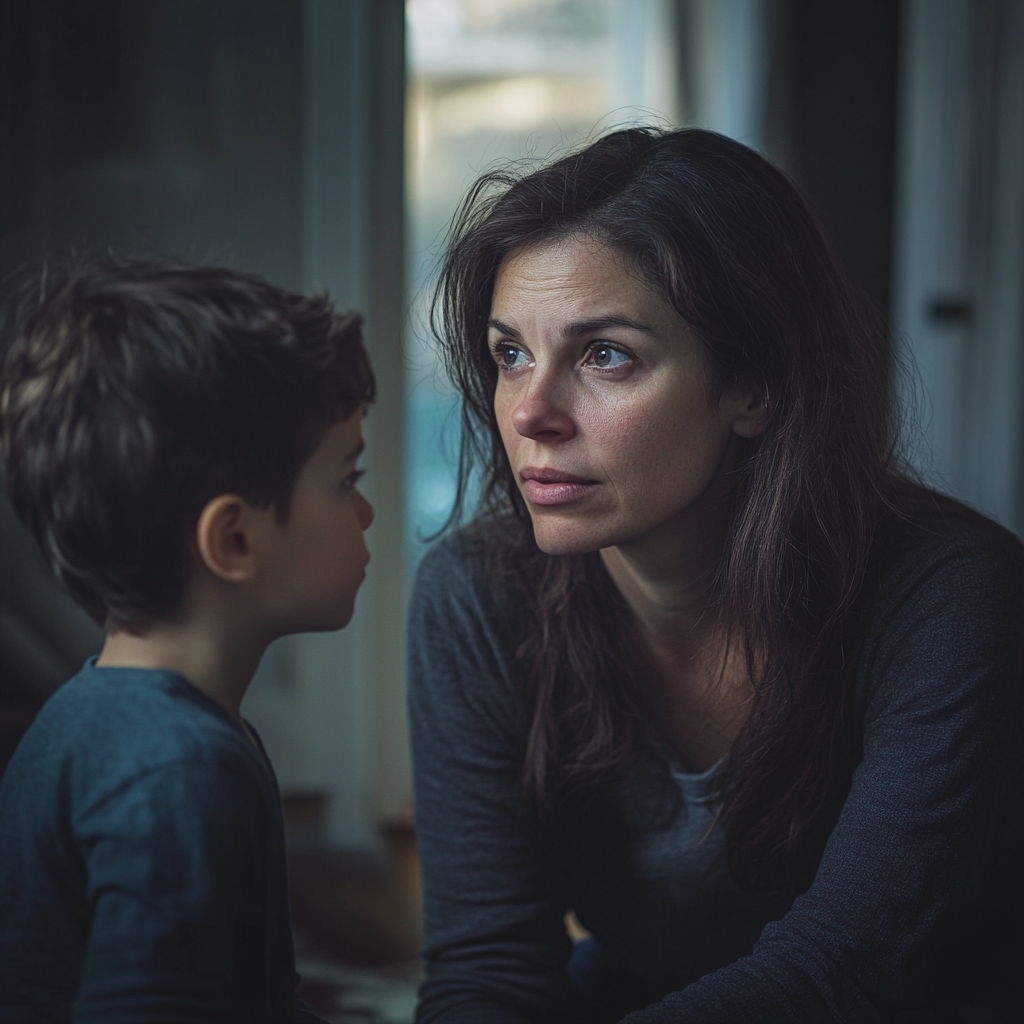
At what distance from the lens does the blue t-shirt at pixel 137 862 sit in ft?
1.76

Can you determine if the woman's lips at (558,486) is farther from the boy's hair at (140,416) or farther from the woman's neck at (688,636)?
the boy's hair at (140,416)

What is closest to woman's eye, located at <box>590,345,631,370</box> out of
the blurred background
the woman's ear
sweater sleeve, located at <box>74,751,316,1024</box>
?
the woman's ear

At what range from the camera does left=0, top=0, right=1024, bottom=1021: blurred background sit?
201cm

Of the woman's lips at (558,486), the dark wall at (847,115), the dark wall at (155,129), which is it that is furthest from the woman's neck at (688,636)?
the dark wall at (847,115)

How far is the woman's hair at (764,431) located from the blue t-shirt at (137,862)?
1.35 feet

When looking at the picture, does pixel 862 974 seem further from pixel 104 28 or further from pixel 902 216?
pixel 902 216

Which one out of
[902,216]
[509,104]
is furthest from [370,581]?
[509,104]

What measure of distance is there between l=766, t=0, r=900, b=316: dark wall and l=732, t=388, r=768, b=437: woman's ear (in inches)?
86.4

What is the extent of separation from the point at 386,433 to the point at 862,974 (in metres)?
1.60

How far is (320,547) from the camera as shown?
666 mm

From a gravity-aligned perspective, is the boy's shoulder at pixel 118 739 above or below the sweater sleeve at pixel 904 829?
above

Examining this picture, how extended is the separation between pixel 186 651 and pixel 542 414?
1.12 ft

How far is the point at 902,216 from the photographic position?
107 inches

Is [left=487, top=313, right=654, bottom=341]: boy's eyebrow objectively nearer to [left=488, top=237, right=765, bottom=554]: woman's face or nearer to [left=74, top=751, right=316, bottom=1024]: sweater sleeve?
[left=488, top=237, right=765, bottom=554]: woman's face
